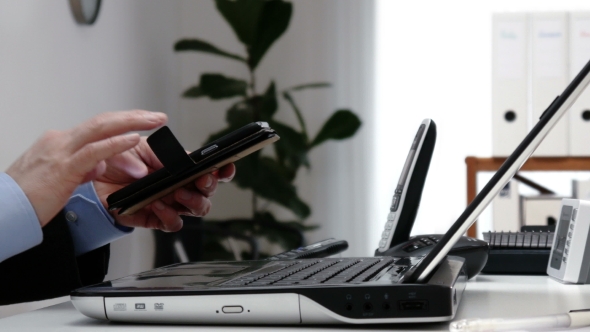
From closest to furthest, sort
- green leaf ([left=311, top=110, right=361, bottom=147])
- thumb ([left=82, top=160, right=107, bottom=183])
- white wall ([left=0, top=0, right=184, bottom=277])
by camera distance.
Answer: thumb ([left=82, top=160, right=107, bottom=183]) < white wall ([left=0, top=0, right=184, bottom=277]) < green leaf ([left=311, top=110, right=361, bottom=147])

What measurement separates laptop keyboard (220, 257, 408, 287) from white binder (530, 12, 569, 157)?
178 centimetres

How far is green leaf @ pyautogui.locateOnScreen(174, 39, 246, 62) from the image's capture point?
9.38 feet

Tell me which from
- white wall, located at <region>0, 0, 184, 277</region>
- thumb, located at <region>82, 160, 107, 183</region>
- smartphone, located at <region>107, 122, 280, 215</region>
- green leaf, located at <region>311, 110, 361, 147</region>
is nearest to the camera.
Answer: smartphone, located at <region>107, 122, 280, 215</region>

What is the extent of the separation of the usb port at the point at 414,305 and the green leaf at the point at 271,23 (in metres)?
2.52

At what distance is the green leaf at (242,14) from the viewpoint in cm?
292

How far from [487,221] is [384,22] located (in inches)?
40.6

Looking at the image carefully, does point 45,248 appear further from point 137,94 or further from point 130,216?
point 137,94

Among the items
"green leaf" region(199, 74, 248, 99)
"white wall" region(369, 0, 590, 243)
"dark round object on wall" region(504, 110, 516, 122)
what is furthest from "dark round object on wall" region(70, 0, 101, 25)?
"dark round object on wall" region(504, 110, 516, 122)

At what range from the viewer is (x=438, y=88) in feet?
9.73

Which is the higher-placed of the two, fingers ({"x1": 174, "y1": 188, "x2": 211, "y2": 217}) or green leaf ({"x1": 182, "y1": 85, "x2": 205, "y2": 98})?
green leaf ({"x1": 182, "y1": 85, "x2": 205, "y2": 98})

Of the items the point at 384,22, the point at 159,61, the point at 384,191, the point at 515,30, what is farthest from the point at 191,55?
the point at 515,30

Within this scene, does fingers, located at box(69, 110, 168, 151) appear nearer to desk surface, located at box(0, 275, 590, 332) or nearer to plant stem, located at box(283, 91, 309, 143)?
desk surface, located at box(0, 275, 590, 332)

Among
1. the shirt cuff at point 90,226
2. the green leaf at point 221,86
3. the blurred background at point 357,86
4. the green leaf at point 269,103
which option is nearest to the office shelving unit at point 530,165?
the blurred background at point 357,86

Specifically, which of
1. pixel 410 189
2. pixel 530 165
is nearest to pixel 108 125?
pixel 410 189
